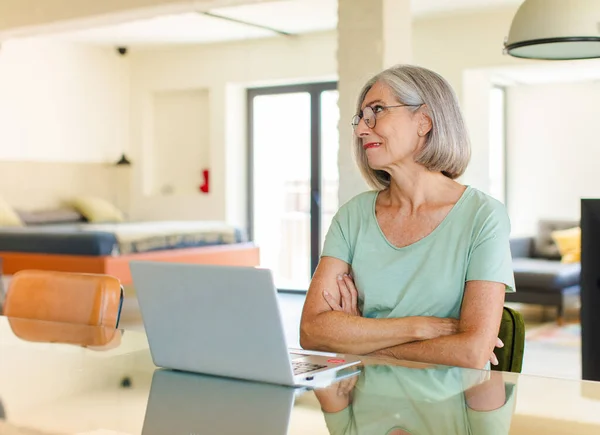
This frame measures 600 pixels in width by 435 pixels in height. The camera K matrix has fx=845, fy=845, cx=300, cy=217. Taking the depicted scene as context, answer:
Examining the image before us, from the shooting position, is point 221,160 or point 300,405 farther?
point 221,160

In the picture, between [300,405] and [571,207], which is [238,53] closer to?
[571,207]

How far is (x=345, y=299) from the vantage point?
204cm

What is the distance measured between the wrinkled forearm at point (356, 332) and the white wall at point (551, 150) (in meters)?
6.82

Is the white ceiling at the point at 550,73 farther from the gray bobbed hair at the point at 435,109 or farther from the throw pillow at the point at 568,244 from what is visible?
the gray bobbed hair at the point at 435,109

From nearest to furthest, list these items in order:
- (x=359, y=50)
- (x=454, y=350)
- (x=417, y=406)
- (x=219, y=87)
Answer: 1. (x=417, y=406)
2. (x=454, y=350)
3. (x=359, y=50)
4. (x=219, y=87)

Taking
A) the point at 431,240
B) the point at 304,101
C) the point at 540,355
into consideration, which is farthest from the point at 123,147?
the point at 431,240

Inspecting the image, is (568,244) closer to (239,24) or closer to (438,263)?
(239,24)

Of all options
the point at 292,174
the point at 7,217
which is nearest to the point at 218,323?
the point at 7,217

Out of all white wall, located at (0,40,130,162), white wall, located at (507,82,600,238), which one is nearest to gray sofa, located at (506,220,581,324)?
white wall, located at (507,82,600,238)

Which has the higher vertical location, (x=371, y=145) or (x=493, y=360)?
(x=371, y=145)

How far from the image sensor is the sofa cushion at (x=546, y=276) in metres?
6.62

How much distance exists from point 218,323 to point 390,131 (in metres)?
0.71

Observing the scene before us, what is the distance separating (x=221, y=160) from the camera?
29.8 ft

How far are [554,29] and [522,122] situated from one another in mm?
6096
